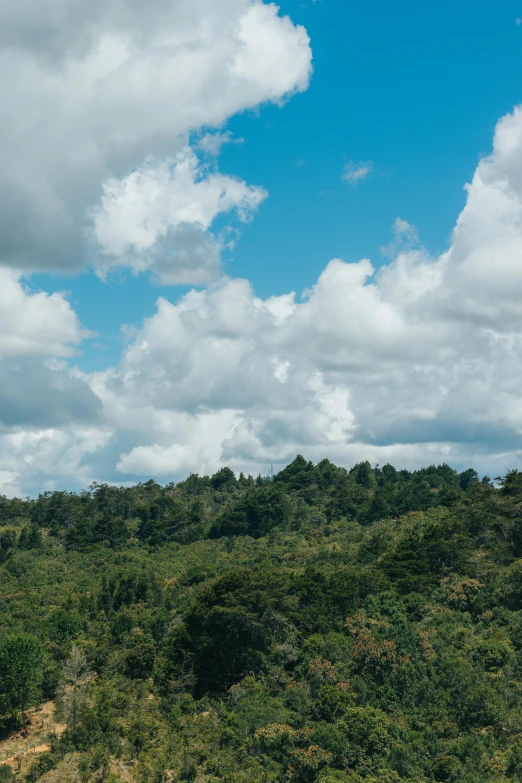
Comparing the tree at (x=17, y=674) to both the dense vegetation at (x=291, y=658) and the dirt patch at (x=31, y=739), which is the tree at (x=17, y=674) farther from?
the dirt patch at (x=31, y=739)

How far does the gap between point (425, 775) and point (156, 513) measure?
104 m

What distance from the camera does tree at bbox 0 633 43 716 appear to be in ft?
174

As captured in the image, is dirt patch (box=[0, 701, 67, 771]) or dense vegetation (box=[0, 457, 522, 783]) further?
dirt patch (box=[0, 701, 67, 771])

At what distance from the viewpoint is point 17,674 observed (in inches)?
2099

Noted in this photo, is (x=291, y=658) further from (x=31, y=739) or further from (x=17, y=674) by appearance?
(x=17, y=674)

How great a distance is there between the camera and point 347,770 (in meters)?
43.2

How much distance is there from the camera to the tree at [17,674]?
2090 inches

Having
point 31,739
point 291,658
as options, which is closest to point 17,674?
point 31,739

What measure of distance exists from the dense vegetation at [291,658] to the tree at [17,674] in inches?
5.1

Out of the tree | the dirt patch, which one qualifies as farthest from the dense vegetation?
the dirt patch

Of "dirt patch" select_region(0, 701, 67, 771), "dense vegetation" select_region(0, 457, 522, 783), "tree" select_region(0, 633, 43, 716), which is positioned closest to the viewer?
"dense vegetation" select_region(0, 457, 522, 783)

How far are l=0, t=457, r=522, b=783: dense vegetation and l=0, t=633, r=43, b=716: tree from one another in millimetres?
131

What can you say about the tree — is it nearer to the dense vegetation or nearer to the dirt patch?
the dense vegetation

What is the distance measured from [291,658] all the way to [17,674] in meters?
22.7
